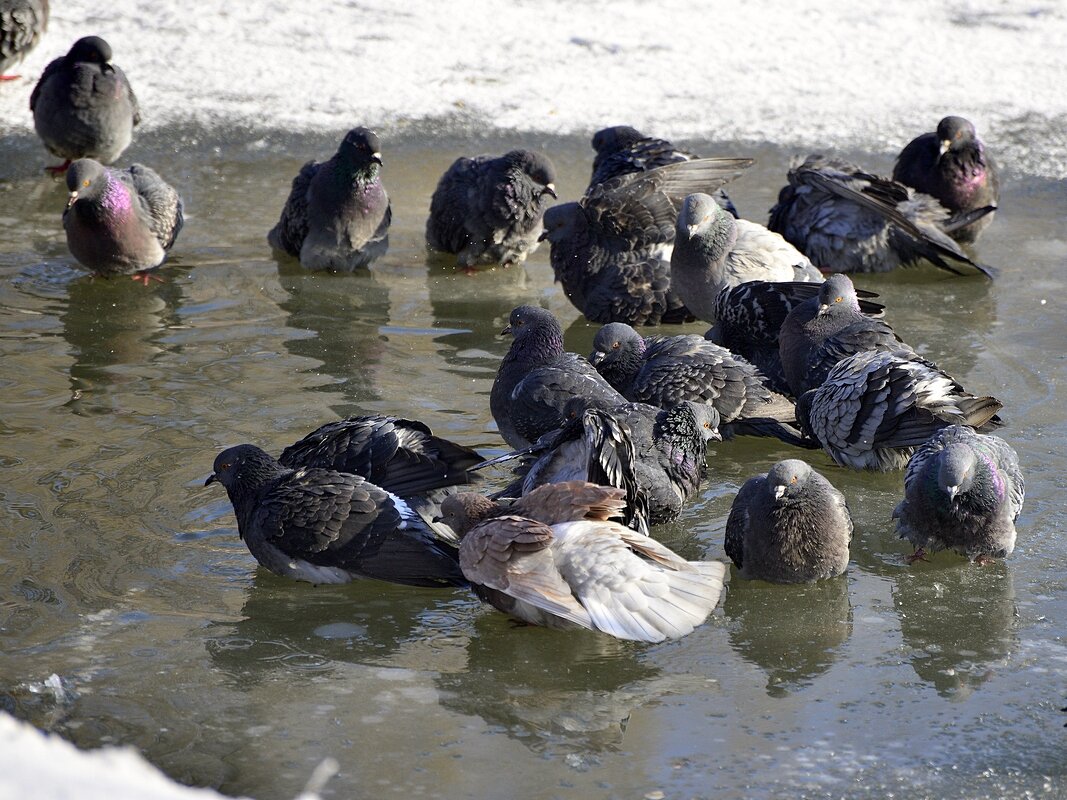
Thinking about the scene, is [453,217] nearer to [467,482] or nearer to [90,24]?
[467,482]

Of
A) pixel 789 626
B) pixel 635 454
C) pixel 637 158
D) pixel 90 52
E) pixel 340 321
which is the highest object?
pixel 90 52

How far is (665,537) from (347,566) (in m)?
1.25

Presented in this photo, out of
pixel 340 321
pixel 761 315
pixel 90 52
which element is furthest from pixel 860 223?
pixel 90 52

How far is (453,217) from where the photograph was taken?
8398 millimetres

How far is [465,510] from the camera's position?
4.64 meters

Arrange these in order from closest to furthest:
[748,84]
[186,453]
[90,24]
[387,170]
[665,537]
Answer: [665,537] → [186,453] → [387,170] → [748,84] → [90,24]

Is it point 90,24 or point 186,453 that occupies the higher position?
point 90,24

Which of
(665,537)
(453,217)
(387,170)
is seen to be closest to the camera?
(665,537)

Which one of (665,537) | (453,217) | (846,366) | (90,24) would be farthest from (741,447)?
(90,24)

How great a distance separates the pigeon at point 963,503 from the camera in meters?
4.65

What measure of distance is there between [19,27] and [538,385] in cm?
698

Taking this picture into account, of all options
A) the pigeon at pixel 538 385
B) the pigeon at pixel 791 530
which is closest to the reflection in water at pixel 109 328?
the pigeon at pixel 538 385

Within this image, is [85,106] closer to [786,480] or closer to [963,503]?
[786,480]

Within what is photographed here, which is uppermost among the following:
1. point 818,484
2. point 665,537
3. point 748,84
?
point 748,84
